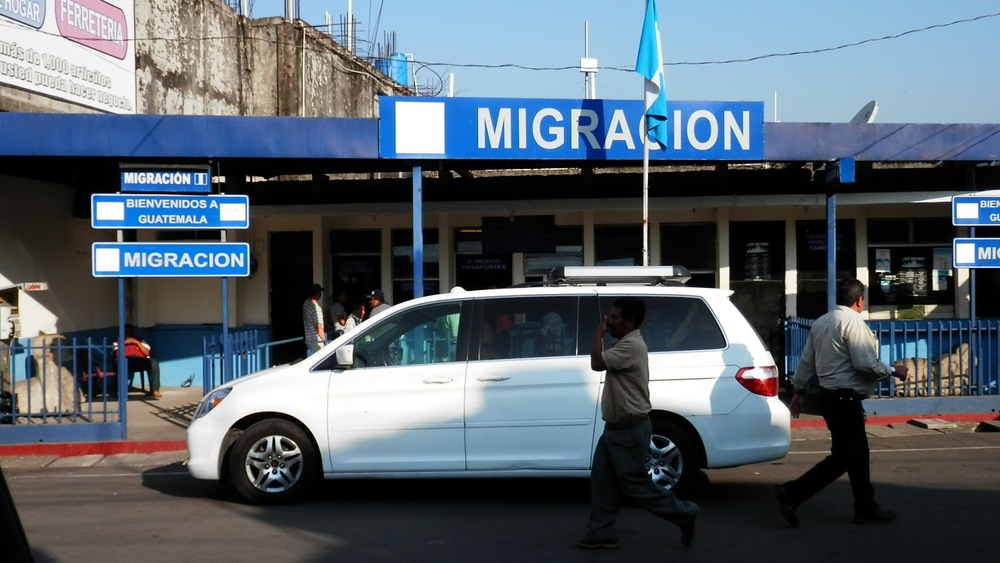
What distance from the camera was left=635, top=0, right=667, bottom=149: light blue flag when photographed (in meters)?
11.6

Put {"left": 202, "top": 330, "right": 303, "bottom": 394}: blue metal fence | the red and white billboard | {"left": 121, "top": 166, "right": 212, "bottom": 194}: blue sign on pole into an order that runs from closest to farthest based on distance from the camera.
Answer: {"left": 121, "top": 166, "right": 212, "bottom": 194}: blue sign on pole
{"left": 202, "top": 330, "right": 303, "bottom": 394}: blue metal fence
the red and white billboard

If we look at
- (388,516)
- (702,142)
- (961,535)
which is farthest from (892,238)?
(388,516)

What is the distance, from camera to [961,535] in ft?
21.4

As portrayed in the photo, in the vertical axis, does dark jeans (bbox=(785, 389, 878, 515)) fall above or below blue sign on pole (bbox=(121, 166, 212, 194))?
below

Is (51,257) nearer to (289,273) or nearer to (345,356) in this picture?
(289,273)

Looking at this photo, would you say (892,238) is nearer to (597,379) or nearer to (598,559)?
(597,379)

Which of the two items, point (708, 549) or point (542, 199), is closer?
point (708, 549)

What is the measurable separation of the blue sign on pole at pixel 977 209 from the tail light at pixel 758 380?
6219 millimetres

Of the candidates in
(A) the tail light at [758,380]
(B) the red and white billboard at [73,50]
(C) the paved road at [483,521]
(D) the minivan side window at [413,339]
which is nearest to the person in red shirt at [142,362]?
(B) the red and white billboard at [73,50]

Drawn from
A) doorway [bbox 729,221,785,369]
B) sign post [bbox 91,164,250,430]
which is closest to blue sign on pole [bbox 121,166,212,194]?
sign post [bbox 91,164,250,430]

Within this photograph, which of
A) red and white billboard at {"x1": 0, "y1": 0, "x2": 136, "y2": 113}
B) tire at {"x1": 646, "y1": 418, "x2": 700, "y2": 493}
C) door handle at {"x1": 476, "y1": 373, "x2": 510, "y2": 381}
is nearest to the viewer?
tire at {"x1": 646, "y1": 418, "x2": 700, "y2": 493}

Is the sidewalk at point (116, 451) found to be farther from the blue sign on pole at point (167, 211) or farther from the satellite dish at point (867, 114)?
the satellite dish at point (867, 114)

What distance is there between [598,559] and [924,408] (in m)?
7.45

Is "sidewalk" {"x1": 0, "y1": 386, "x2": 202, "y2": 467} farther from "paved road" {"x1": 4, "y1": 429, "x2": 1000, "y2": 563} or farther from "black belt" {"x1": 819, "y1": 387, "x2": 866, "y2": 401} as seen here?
"black belt" {"x1": 819, "y1": 387, "x2": 866, "y2": 401}
